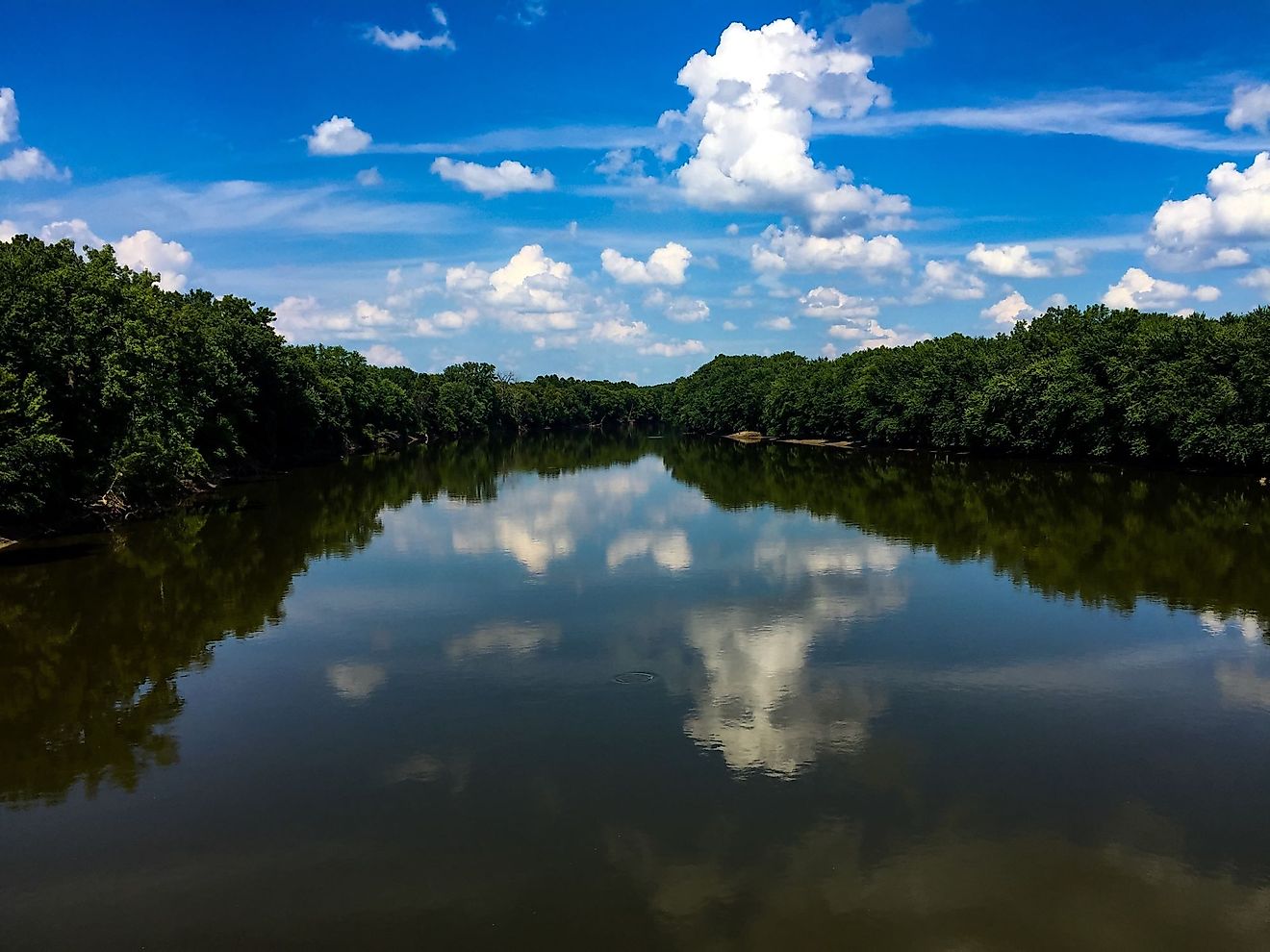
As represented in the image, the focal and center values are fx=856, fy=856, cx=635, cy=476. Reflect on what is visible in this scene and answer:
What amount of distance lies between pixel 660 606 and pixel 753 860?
15255mm

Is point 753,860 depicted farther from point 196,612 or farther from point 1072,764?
point 196,612

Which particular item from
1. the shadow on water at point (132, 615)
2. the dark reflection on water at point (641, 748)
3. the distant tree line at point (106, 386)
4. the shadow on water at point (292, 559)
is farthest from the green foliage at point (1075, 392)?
the distant tree line at point (106, 386)

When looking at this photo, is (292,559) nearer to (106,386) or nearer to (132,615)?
(132,615)

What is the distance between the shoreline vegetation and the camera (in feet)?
125

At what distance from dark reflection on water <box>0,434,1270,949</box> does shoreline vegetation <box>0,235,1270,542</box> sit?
813 centimetres

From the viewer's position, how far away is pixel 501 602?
94.9ft

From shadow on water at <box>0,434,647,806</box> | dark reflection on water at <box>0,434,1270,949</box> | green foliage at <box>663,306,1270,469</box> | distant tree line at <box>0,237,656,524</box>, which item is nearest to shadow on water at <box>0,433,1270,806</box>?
shadow on water at <box>0,434,647,806</box>

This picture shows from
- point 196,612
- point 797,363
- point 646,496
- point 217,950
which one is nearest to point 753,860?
point 217,950

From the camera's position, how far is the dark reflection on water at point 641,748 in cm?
1207

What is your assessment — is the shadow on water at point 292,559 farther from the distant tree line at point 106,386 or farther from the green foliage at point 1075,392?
the green foliage at point 1075,392

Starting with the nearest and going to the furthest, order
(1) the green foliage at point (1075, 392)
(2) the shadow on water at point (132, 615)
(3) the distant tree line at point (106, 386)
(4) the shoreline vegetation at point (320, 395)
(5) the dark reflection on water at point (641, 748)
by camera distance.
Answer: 1. (5) the dark reflection on water at point (641, 748)
2. (2) the shadow on water at point (132, 615)
3. (3) the distant tree line at point (106, 386)
4. (4) the shoreline vegetation at point (320, 395)
5. (1) the green foliage at point (1075, 392)

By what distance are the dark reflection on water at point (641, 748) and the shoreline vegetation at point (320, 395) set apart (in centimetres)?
813

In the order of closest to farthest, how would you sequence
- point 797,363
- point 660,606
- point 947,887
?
point 947,887 → point 660,606 → point 797,363

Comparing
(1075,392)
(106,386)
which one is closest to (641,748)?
(106,386)
